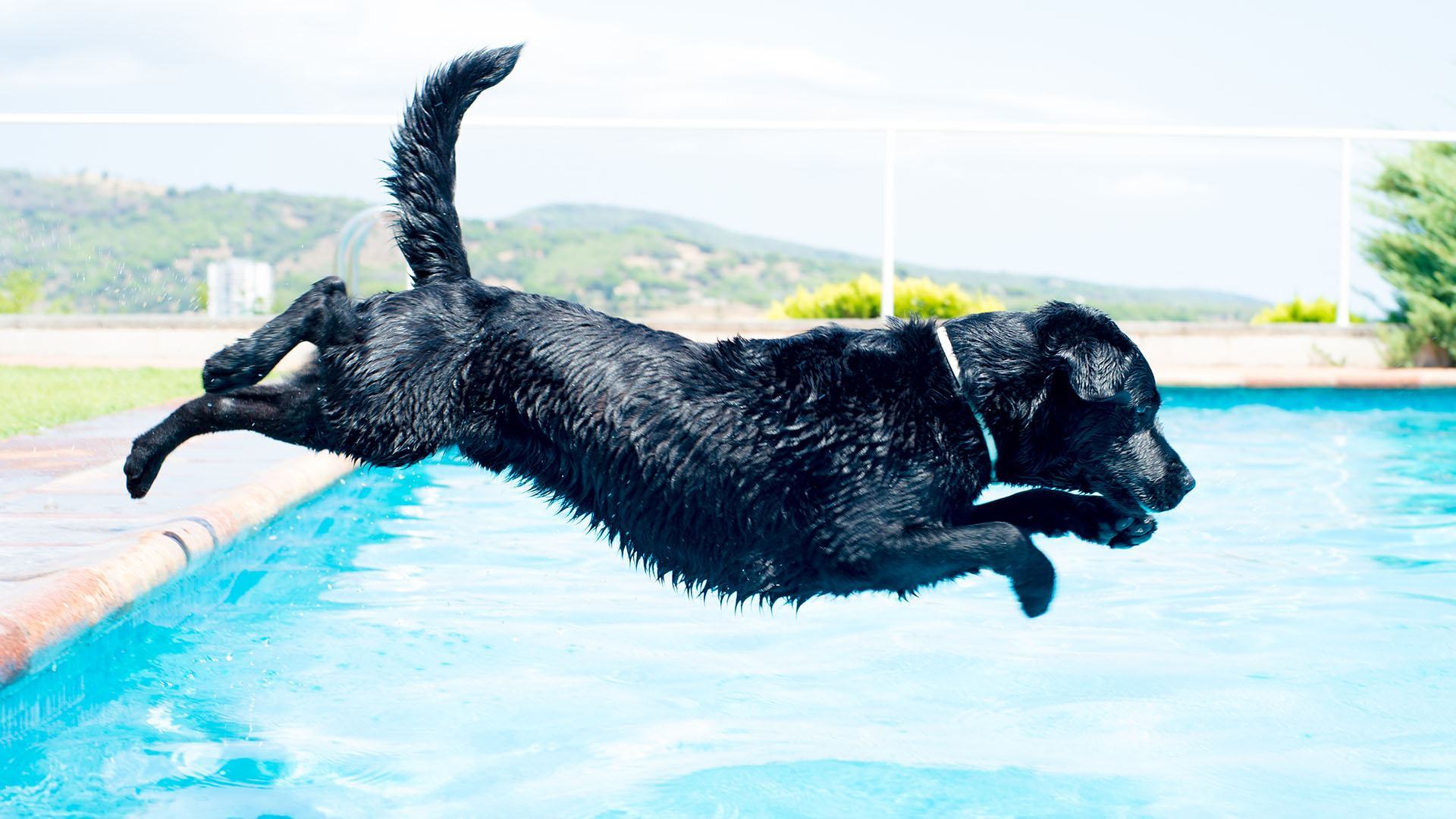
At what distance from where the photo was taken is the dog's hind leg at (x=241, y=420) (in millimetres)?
2967

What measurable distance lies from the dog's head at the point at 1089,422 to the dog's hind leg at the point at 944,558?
10.1 inches

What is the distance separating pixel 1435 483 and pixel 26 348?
9.23 metres

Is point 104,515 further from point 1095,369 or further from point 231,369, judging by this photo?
point 1095,369

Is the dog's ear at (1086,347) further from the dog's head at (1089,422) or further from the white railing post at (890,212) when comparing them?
the white railing post at (890,212)

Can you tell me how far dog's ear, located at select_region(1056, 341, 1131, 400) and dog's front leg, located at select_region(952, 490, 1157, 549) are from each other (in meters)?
0.29

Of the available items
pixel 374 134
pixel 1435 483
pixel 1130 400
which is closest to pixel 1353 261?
pixel 1435 483

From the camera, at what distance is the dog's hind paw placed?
116 inches

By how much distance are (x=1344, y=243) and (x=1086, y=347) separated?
27.5ft

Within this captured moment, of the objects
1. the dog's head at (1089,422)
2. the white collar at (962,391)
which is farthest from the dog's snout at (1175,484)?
the white collar at (962,391)

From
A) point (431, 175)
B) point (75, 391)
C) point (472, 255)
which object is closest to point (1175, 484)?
point (431, 175)

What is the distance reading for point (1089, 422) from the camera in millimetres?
2826

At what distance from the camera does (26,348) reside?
955 cm

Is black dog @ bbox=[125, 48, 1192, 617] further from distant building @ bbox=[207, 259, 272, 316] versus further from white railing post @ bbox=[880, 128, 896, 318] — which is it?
white railing post @ bbox=[880, 128, 896, 318]

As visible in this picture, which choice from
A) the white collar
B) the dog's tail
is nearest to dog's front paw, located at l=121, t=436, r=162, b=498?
the dog's tail
